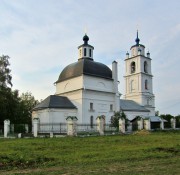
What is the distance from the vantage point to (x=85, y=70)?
35.2 m

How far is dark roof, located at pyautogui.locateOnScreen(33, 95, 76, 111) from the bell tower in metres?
14.5

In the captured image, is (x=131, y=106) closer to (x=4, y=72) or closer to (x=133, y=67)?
(x=133, y=67)

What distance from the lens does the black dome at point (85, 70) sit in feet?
116

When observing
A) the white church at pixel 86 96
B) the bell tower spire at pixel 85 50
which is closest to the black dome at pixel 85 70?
the white church at pixel 86 96

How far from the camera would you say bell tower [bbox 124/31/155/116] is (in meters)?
45.2

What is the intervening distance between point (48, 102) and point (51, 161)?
932 inches

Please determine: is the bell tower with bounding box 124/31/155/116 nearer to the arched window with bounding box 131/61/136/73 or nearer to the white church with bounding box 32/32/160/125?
the arched window with bounding box 131/61/136/73

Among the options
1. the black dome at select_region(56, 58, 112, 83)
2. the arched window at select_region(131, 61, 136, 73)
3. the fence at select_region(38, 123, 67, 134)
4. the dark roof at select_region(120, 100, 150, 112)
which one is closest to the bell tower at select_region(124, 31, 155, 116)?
the arched window at select_region(131, 61, 136, 73)

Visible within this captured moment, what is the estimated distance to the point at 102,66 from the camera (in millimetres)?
37656

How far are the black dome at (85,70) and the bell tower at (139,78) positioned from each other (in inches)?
364

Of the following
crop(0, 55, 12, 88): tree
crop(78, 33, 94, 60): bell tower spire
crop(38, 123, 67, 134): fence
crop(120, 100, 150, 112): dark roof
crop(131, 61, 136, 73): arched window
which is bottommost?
crop(38, 123, 67, 134): fence

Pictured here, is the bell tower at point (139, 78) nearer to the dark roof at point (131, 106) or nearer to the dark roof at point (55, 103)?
the dark roof at point (131, 106)

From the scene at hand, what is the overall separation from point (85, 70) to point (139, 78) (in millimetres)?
13133

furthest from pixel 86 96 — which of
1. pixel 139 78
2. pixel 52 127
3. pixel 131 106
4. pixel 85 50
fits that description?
pixel 139 78
